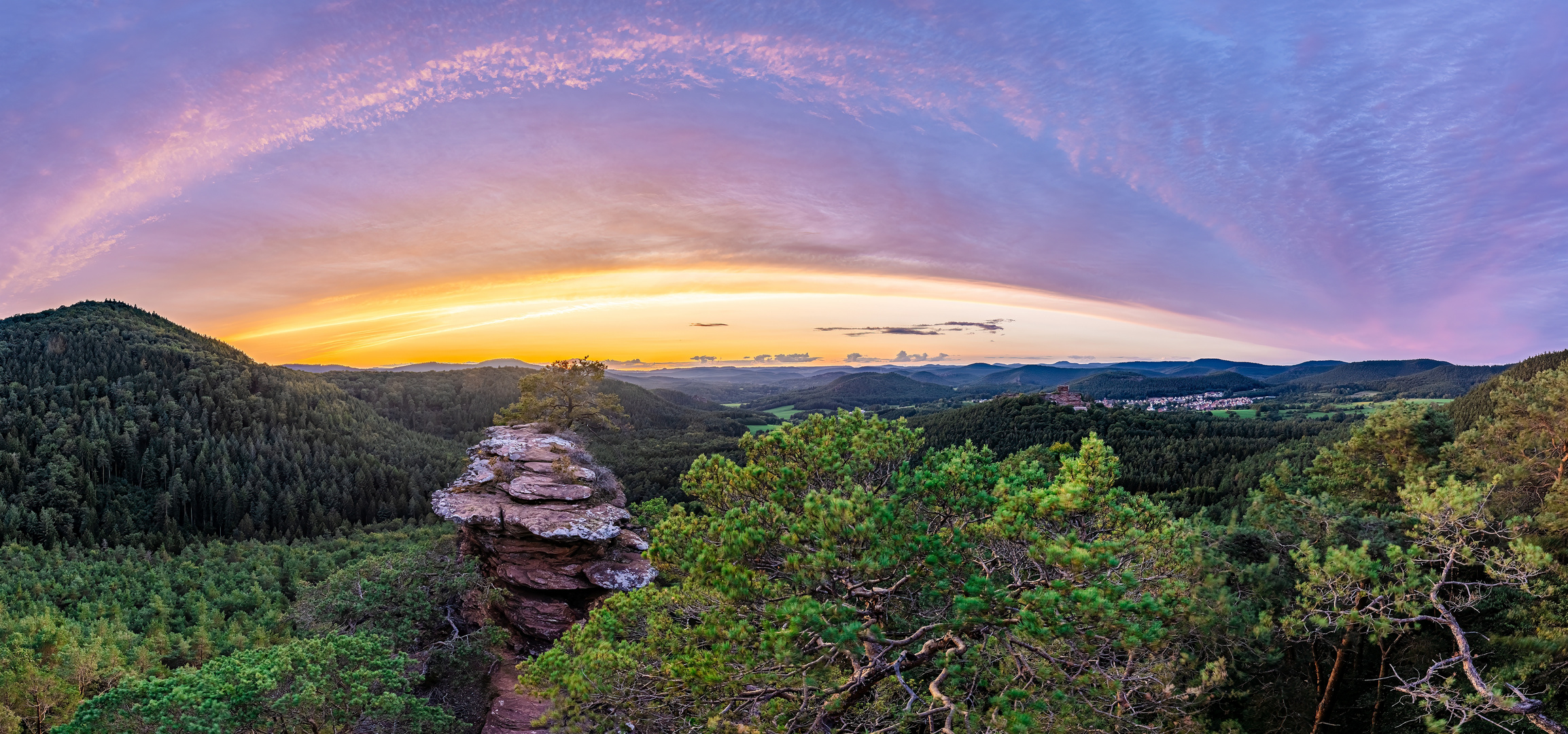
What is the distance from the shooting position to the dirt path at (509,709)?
1997 centimetres

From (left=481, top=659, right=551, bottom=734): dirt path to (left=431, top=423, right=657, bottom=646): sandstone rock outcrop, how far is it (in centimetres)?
185

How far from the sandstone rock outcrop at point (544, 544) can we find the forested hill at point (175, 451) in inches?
2213

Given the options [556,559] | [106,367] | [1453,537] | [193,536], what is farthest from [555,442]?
[106,367]

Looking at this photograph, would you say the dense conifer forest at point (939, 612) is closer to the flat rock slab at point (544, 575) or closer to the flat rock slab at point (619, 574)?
the flat rock slab at point (544, 575)

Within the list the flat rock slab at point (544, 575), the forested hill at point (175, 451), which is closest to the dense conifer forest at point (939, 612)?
the flat rock slab at point (544, 575)

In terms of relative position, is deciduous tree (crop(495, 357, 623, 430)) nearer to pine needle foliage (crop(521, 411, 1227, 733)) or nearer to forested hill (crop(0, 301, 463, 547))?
pine needle foliage (crop(521, 411, 1227, 733))

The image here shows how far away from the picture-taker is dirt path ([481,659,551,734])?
19969mm

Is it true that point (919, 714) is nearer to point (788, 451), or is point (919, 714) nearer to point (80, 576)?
point (788, 451)

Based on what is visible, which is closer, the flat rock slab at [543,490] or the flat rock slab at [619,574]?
the flat rock slab at [619,574]

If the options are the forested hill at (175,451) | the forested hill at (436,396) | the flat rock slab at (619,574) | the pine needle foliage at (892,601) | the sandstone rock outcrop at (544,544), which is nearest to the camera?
the pine needle foliage at (892,601)

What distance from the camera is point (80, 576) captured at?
35.7m

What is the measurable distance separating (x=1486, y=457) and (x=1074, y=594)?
28931mm

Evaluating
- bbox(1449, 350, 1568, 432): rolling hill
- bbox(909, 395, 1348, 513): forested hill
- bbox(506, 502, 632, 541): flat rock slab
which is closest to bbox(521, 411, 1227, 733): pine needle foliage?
bbox(506, 502, 632, 541): flat rock slab

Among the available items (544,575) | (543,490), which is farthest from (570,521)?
(543,490)
